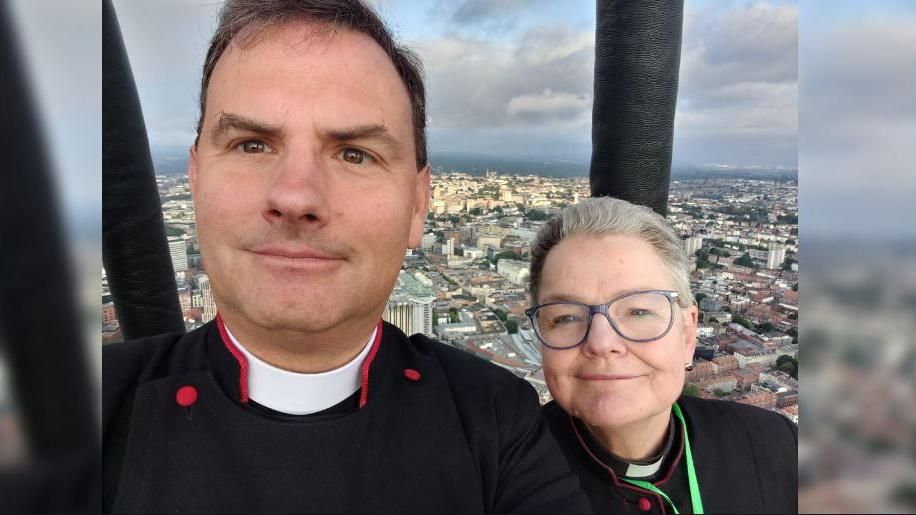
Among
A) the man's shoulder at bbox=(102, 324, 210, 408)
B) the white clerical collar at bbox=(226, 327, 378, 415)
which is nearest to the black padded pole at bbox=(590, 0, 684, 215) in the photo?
the white clerical collar at bbox=(226, 327, 378, 415)

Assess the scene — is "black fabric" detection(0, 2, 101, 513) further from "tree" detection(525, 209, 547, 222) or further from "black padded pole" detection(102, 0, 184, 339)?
"tree" detection(525, 209, 547, 222)

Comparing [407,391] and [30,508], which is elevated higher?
[30,508]

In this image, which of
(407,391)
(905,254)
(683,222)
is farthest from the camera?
(683,222)

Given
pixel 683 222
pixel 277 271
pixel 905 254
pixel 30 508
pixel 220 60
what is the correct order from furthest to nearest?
pixel 683 222, pixel 220 60, pixel 277 271, pixel 905 254, pixel 30 508

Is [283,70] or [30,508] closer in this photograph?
[30,508]

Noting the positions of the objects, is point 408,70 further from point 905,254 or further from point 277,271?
point 905,254

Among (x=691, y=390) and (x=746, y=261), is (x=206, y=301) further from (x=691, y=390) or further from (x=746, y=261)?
(x=746, y=261)

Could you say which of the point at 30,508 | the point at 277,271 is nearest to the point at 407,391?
the point at 277,271
